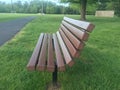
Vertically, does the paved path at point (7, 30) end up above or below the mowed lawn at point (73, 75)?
below

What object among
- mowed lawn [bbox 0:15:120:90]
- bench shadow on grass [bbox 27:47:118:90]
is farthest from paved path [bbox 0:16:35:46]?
bench shadow on grass [bbox 27:47:118:90]

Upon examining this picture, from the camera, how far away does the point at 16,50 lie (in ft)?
24.5

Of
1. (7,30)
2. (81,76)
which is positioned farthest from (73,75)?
(7,30)

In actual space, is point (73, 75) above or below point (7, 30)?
above

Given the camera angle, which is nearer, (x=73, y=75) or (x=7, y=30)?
(x=73, y=75)

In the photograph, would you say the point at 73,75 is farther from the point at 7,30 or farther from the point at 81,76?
the point at 7,30

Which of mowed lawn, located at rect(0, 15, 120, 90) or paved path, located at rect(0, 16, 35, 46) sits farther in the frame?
paved path, located at rect(0, 16, 35, 46)

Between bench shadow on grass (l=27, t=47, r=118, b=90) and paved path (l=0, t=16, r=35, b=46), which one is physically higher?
bench shadow on grass (l=27, t=47, r=118, b=90)

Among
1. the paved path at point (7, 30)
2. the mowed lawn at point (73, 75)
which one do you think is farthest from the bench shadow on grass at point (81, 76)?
the paved path at point (7, 30)

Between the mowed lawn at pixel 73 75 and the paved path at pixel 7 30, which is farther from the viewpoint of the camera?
the paved path at pixel 7 30

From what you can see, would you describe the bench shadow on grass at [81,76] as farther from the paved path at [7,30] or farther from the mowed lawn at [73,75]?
the paved path at [7,30]

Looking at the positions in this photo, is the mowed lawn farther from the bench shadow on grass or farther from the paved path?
the paved path

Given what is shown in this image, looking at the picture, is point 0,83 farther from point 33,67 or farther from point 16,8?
point 16,8

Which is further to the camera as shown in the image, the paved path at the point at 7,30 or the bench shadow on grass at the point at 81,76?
the paved path at the point at 7,30
